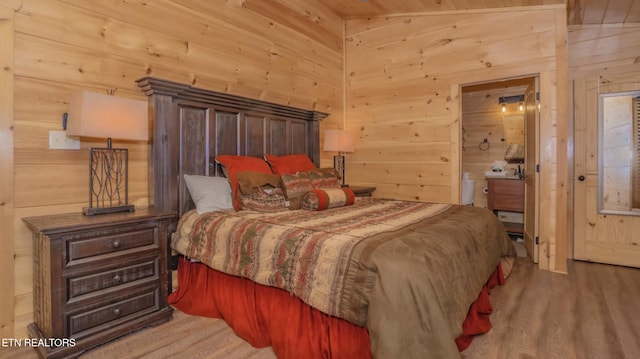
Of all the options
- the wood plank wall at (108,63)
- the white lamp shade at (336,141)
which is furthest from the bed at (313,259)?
the white lamp shade at (336,141)

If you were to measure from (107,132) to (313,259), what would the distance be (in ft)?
4.68

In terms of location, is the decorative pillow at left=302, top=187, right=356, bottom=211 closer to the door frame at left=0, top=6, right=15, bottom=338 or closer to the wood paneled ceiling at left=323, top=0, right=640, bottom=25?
the door frame at left=0, top=6, right=15, bottom=338

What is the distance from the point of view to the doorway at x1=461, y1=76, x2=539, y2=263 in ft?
15.3

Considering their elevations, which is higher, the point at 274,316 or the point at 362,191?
the point at 362,191

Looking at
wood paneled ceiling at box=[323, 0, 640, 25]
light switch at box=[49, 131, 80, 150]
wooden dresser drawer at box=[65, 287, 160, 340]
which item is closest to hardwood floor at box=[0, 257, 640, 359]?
wooden dresser drawer at box=[65, 287, 160, 340]

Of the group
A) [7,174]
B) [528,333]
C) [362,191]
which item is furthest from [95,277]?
[362,191]

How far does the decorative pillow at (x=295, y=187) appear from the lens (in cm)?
260

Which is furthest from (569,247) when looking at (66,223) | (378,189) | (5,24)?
(5,24)

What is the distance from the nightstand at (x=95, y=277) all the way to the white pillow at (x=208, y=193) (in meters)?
0.31

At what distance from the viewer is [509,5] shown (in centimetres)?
338

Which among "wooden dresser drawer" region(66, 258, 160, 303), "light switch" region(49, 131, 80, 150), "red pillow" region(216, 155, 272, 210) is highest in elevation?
"light switch" region(49, 131, 80, 150)

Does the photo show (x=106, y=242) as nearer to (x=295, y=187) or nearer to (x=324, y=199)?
(x=295, y=187)

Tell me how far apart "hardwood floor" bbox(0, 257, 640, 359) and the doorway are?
A: 146 centimetres

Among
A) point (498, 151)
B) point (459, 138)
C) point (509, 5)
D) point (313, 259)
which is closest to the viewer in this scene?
point (313, 259)
